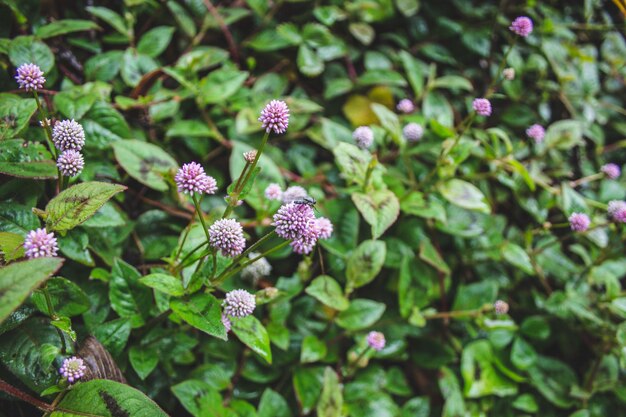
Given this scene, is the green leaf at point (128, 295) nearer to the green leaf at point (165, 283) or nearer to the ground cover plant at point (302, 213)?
the ground cover plant at point (302, 213)

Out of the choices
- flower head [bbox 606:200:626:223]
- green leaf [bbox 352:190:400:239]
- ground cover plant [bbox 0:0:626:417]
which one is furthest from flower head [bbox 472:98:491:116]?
flower head [bbox 606:200:626:223]

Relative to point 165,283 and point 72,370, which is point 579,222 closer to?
point 165,283

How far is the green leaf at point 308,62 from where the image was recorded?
2.31 m

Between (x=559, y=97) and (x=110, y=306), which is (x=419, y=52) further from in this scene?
(x=110, y=306)

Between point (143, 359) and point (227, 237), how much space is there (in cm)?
54

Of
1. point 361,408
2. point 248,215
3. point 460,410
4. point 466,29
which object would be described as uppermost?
point 466,29

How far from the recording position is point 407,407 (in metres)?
1.96

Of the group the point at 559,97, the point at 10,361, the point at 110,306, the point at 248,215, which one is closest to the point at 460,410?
the point at 248,215

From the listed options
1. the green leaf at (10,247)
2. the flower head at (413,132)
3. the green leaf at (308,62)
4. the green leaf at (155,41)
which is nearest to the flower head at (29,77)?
the green leaf at (10,247)

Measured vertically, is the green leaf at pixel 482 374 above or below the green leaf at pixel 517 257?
below

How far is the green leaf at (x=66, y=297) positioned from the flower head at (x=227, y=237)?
43 cm

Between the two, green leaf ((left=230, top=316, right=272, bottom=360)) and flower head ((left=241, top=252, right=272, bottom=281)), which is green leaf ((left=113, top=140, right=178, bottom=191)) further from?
green leaf ((left=230, top=316, right=272, bottom=360))

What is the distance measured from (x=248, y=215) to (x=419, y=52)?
56.2 inches

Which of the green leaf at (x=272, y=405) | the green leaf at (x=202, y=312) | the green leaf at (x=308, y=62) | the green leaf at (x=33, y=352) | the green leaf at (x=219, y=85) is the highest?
the green leaf at (x=219, y=85)
